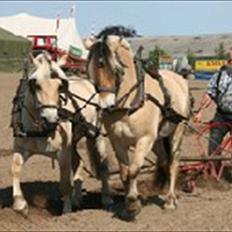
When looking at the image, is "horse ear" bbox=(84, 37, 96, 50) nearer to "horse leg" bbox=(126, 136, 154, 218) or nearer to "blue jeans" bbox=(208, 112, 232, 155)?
"horse leg" bbox=(126, 136, 154, 218)

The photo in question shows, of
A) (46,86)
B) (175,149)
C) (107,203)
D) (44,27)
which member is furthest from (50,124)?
(44,27)

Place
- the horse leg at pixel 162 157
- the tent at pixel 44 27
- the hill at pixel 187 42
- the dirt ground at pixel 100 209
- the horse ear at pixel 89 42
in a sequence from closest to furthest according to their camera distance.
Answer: the dirt ground at pixel 100 209
the horse ear at pixel 89 42
the horse leg at pixel 162 157
the tent at pixel 44 27
the hill at pixel 187 42

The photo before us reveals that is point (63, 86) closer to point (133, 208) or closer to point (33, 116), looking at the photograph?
point (33, 116)

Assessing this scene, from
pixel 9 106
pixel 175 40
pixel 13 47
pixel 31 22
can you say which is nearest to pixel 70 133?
pixel 9 106

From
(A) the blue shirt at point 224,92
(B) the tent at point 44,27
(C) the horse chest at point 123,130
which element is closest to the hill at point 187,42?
Result: (B) the tent at point 44,27

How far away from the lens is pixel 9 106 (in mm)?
21562

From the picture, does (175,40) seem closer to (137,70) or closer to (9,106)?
(9,106)

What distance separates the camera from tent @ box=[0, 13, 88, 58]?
44875mm

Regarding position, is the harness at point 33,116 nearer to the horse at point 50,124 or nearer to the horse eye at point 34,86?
the horse at point 50,124

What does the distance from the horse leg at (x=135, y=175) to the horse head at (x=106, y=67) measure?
0.57 m

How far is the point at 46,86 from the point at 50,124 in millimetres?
377

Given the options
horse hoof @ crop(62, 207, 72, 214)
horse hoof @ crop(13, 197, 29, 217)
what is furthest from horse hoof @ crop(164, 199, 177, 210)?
horse hoof @ crop(13, 197, 29, 217)

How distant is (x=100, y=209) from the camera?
28.6 ft

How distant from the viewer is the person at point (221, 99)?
10.2 meters
